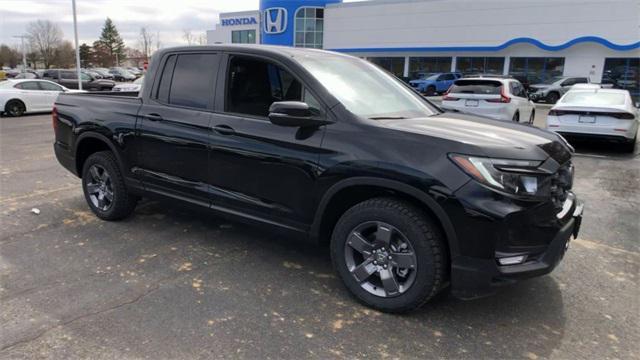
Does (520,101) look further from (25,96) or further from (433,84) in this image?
(433,84)

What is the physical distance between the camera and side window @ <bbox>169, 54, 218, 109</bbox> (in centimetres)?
425

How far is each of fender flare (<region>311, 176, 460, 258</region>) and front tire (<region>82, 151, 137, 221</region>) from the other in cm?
247

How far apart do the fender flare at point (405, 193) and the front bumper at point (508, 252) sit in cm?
11

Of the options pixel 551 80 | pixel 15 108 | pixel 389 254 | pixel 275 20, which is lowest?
pixel 15 108

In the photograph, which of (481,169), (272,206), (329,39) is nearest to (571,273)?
(481,169)

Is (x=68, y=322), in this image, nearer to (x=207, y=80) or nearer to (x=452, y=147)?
(x=207, y=80)

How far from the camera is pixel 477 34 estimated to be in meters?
37.4

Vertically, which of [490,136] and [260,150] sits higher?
[490,136]

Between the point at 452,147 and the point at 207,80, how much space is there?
2271 millimetres

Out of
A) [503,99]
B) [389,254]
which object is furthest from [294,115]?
[503,99]

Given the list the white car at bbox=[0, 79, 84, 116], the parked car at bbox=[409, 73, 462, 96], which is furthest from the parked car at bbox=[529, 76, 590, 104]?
the white car at bbox=[0, 79, 84, 116]

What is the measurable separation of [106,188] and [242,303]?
2535 mm

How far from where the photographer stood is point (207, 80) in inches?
168

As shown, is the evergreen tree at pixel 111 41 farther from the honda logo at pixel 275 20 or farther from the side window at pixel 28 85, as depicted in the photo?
the side window at pixel 28 85
